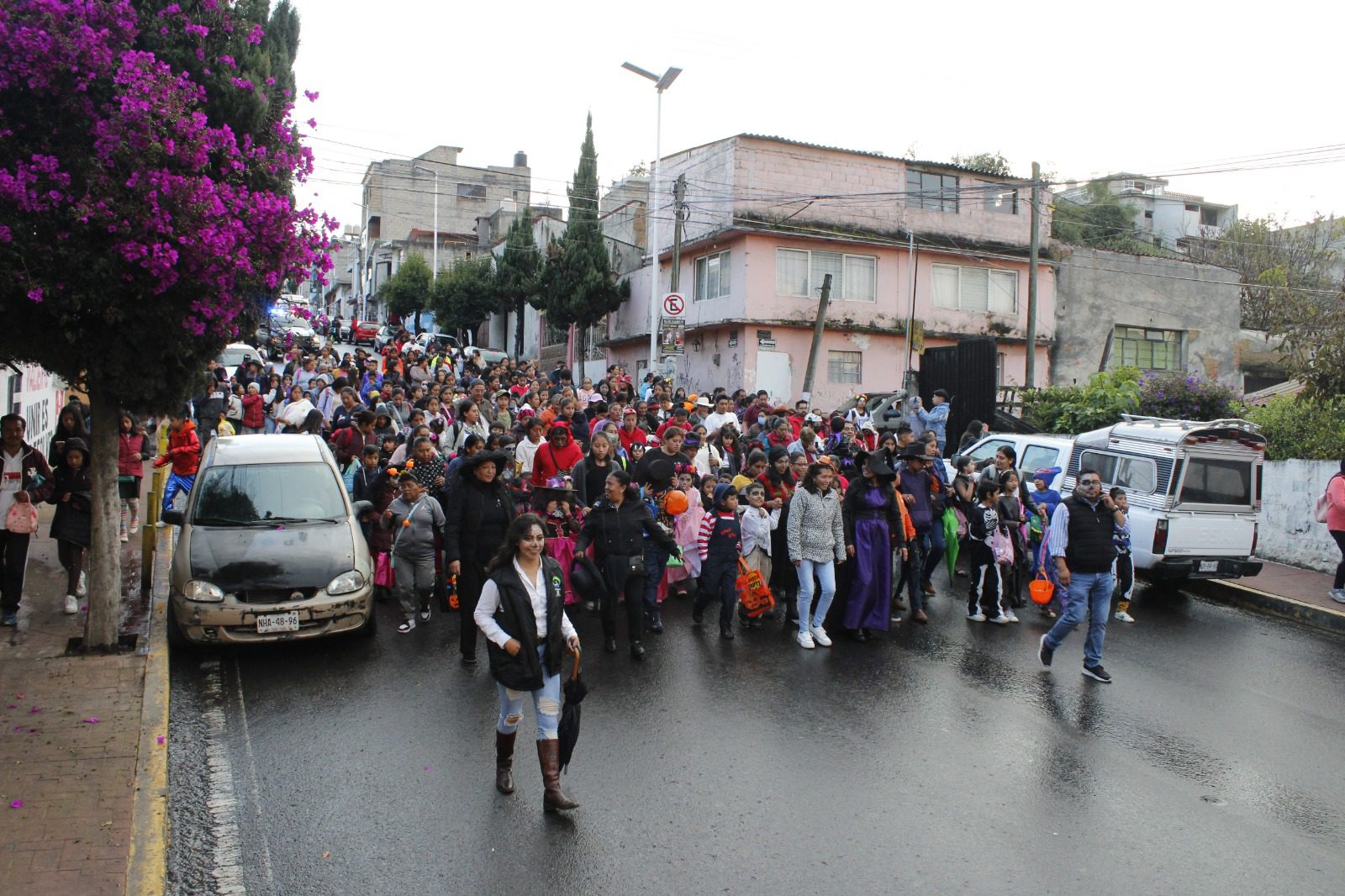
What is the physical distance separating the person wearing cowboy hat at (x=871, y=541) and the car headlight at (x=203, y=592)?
5482 mm

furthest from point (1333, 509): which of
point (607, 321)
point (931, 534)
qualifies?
point (607, 321)

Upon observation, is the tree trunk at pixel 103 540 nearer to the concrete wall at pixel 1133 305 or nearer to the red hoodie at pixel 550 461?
the red hoodie at pixel 550 461

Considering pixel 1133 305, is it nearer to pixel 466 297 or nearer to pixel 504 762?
pixel 466 297

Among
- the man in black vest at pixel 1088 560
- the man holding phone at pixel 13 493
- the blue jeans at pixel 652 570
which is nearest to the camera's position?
the man in black vest at pixel 1088 560

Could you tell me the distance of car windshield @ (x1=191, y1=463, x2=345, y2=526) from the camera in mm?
9195

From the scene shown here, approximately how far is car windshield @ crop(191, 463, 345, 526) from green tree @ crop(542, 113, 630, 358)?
2585 centimetres

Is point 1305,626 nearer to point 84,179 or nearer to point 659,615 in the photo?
point 659,615

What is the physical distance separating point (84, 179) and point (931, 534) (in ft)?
28.4

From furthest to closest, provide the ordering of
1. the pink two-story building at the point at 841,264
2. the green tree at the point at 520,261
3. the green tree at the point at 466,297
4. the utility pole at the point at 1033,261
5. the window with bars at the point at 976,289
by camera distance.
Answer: the green tree at the point at 466,297 → the green tree at the point at 520,261 → the window with bars at the point at 976,289 → the pink two-story building at the point at 841,264 → the utility pole at the point at 1033,261

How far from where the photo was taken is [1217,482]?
12.4 metres

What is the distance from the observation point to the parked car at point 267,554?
27.2 ft

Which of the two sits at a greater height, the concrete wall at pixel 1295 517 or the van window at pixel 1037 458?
the van window at pixel 1037 458

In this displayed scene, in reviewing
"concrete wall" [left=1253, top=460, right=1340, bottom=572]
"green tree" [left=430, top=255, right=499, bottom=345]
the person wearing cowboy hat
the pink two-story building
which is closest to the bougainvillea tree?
the person wearing cowboy hat

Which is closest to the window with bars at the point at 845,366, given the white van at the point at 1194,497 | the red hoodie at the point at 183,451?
the white van at the point at 1194,497
